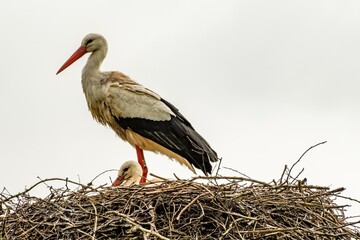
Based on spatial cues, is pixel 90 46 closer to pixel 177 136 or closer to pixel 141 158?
pixel 141 158

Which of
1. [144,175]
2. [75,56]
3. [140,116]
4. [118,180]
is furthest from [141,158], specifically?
[75,56]

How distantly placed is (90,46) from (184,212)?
13.6 feet

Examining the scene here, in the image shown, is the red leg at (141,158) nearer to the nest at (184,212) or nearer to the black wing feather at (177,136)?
the black wing feather at (177,136)

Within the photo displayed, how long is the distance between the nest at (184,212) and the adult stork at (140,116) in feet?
8.93

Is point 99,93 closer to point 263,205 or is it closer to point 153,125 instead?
point 153,125

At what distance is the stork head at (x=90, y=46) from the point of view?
11.4 meters

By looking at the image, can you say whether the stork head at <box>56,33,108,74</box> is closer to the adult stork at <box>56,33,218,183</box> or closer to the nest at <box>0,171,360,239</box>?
the adult stork at <box>56,33,218,183</box>

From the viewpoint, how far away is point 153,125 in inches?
433

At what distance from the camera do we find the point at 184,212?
25.3 feet

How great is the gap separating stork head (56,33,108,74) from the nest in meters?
3.59

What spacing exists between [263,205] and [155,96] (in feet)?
11.1

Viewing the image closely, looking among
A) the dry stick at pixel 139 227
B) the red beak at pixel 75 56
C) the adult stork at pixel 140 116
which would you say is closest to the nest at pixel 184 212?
the dry stick at pixel 139 227

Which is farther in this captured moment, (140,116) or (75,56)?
(75,56)

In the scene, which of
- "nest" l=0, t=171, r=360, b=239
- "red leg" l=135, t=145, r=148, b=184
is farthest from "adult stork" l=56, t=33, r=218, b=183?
"nest" l=0, t=171, r=360, b=239
